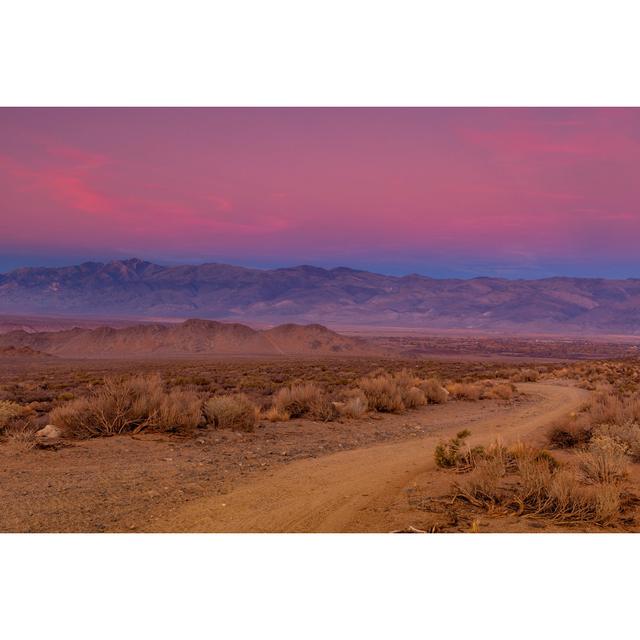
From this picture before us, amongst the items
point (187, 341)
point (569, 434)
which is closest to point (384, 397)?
point (569, 434)

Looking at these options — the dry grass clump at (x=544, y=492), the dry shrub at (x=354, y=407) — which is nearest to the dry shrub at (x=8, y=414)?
the dry shrub at (x=354, y=407)

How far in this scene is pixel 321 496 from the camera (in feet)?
30.8

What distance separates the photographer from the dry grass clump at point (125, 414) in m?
13.7

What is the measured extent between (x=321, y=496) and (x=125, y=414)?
6561 mm

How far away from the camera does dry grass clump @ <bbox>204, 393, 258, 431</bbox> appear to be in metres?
15.3

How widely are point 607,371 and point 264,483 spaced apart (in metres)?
35.4

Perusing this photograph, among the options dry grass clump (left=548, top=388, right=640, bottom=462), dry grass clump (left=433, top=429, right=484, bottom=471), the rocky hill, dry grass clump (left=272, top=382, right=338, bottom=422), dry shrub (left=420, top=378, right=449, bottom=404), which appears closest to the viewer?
dry grass clump (left=433, top=429, right=484, bottom=471)

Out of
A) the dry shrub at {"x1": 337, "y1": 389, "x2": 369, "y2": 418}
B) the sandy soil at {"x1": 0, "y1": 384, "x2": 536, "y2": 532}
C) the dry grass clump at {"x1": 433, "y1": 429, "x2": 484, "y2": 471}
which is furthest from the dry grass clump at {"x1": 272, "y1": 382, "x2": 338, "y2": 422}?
the dry grass clump at {"x1": 433, "y1": 429, "x2": 484, "y2": 471}

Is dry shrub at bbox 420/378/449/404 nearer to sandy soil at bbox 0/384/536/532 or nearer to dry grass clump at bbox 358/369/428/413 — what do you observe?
dry grass clump at bbox 358/369/428/413

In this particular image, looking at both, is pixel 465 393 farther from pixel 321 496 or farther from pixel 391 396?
pixel 321 496

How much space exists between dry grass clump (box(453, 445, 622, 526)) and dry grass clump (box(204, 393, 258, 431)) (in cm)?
700

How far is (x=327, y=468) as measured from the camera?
11.4 meters

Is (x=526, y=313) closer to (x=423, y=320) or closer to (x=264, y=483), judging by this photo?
(x=423, y=320)

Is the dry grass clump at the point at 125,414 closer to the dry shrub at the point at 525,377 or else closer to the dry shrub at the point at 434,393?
the dry shrub at the point at 434,393
